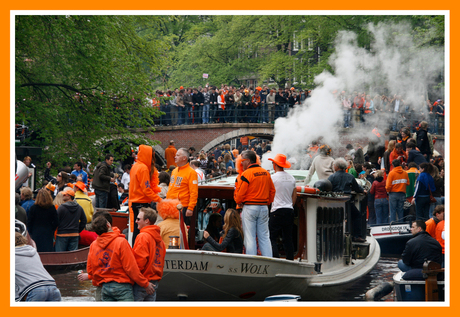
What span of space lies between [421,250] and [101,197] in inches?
370

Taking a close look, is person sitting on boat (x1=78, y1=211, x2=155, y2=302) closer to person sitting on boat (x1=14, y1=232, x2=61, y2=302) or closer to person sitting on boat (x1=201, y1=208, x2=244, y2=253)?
person sitting on boat (x1=14, y1=232, x2=61, y2=302)

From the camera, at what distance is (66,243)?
12.3 m

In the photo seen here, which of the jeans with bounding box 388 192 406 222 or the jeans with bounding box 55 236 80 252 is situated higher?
the jeans with bounding box 388 192 406 222

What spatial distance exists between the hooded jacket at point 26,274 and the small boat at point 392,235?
12241 mm

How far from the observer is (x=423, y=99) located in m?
25.0

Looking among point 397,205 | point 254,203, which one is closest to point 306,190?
point 254,203

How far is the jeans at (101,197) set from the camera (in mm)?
15641

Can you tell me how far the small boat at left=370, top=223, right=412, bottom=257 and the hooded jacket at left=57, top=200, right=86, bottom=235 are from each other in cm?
843

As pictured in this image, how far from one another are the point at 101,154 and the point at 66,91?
2.49 meters

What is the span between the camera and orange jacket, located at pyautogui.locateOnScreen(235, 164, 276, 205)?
858cm

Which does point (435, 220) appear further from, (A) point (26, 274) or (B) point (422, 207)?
(A) point (26, 274)

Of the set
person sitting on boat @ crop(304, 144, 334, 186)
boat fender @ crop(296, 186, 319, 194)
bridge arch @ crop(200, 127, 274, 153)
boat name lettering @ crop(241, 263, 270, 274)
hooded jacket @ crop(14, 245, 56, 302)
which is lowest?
boat name lettering @ crop(241, 263, 270, 274)

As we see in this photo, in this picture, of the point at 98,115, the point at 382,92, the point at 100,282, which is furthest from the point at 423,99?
the point at 100,282

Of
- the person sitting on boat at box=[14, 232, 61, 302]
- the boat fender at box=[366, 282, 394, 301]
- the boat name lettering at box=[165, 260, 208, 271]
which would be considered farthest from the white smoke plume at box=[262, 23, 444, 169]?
the person sitting on boat at box=[14, 232, 61, 302]
